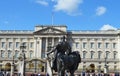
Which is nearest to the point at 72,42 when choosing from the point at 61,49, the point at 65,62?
the point at 61,49

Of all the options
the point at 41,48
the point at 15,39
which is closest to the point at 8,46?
the point at 15,39

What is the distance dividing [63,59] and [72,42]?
280 feet

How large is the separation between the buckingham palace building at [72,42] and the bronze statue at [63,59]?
82.1 metres

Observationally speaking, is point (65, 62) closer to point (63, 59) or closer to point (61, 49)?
point (63, 59)

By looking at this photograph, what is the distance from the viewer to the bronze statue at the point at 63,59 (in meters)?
17.1

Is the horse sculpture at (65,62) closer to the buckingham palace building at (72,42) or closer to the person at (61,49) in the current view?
the person at (61,49)

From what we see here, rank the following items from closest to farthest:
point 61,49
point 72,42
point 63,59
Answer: point 63,59 → point 61,49 → point 72,42

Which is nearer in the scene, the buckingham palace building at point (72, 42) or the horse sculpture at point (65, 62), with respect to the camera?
the horse sculpture at point (65, 62)

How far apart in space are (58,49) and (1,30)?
286 ft

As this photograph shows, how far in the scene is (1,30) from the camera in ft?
336

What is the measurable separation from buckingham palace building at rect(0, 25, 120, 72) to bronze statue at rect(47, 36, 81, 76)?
82.1 metres

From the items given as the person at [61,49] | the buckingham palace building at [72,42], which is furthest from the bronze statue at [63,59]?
the buckingham palace building at [72,42]

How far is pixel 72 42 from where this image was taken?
10244 cm

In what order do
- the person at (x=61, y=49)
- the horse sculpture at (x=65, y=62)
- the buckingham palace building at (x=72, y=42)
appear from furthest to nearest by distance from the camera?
the buckingham palace building at (x=72, y=42) < the person at (x=61, y=49) < the horse sculpture at (x=65, y=62)
